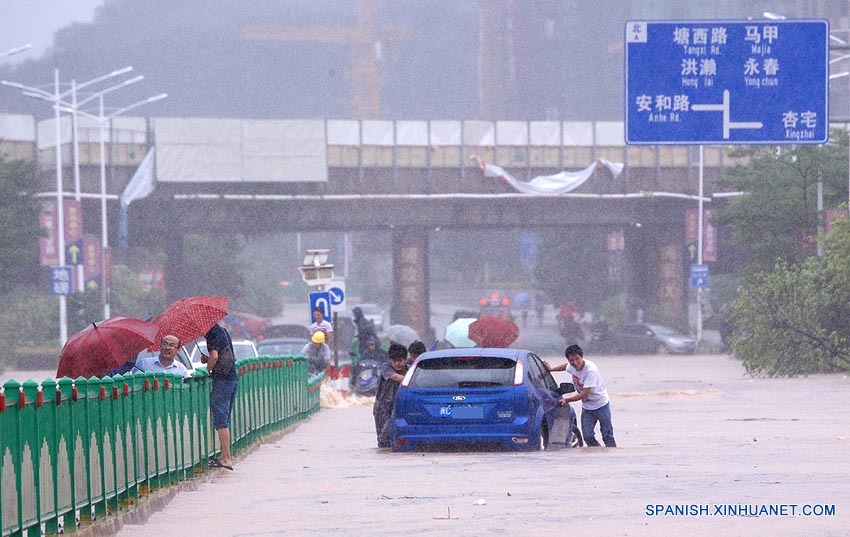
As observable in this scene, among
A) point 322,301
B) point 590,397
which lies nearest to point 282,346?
point 322,301

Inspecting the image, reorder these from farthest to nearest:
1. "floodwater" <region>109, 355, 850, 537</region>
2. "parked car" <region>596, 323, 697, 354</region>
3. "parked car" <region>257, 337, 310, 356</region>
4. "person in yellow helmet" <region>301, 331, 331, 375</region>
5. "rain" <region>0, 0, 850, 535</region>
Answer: "parked car" <region>596, 323, 697, 354</region>, "parked car" <region>257, 337, 310, 356</region>, "person in yellow helmet" <region>301, 331, 331, 375</region>, "rain" <region>0, 0, 850, 535</region>, "floodwater" <region>109, 355, 850, 537</region>

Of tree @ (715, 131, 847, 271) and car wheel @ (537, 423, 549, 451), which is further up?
tree @ (715, 131, 847, 271)

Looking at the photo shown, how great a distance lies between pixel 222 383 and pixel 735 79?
17165 millimetres

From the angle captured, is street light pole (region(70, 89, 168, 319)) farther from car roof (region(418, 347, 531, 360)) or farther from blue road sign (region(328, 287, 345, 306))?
car roof (region(418, 347, 531, 360))

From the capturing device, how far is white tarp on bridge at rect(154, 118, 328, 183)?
209ft

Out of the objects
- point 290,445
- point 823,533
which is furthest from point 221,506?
point 290,445

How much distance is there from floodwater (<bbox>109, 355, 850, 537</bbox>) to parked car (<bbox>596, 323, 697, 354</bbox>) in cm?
4491

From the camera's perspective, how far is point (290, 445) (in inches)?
837

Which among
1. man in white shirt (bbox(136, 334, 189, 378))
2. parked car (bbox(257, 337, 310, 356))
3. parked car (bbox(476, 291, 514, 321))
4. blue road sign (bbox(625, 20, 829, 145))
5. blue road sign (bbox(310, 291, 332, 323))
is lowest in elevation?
parked car (bbox(476, 291, 514, 321))

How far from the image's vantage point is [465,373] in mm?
18328

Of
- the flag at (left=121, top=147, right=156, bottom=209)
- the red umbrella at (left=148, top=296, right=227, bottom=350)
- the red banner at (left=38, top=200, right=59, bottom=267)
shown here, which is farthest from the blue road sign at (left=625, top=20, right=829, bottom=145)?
the red banner at (left=38, top=200, right=59, bottom=267)

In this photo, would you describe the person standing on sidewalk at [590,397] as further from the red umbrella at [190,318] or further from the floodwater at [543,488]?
the red umbrella at [190,318]

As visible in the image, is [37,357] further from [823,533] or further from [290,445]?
[823,533]

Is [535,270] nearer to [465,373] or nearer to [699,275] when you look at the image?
[699,275]
